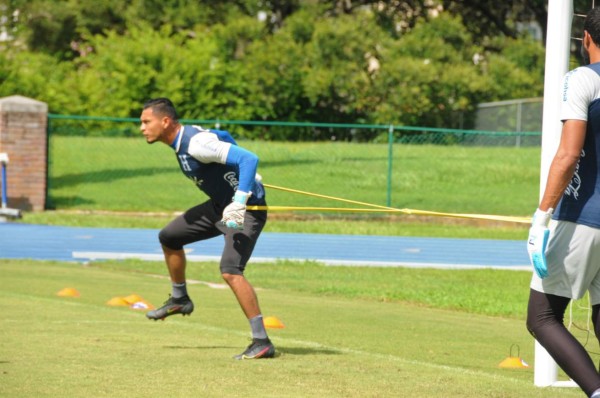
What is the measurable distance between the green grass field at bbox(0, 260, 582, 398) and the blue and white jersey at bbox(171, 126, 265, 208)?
122 cm

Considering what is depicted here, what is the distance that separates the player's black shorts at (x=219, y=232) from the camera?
8719mm

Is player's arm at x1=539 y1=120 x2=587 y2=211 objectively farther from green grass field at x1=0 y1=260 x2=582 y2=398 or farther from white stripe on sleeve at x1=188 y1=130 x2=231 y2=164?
white stripe on sleeve at x1=188 y1=130 x2=231 y2=164

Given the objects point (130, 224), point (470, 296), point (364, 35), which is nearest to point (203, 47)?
point (364, 35)

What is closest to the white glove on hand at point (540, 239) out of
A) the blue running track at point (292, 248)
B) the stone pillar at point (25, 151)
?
the blue running track at point (292, 248)

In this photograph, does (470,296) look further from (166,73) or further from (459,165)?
(166,73)

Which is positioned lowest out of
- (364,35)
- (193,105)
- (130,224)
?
(130,224)

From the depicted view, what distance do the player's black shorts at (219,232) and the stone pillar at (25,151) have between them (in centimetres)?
1631

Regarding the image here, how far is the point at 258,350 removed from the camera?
27.9 ft

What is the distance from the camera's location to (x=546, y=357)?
7.94m

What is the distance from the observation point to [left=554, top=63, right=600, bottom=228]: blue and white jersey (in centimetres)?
588

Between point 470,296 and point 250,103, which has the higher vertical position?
point 250,103

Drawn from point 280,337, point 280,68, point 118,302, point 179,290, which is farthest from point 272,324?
point 280,68

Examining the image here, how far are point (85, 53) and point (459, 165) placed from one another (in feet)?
57.5

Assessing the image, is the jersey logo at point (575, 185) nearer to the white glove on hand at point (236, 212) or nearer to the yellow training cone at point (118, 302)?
the white glove on hand at point (236, 212)
